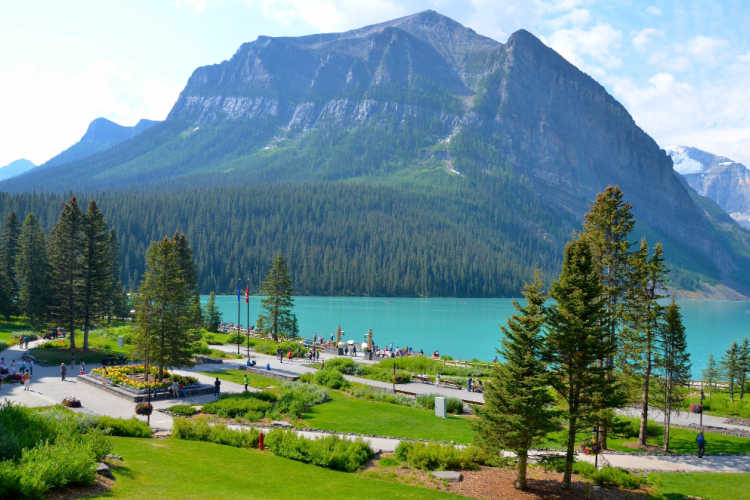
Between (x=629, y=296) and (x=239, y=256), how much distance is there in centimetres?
17849

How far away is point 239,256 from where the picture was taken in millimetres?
193125

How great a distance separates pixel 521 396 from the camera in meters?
18.2

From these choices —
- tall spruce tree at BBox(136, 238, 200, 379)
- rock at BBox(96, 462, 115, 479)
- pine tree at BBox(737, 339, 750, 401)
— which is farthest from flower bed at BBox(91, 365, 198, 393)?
pine tree at BBox(737, 339, 750, 401)

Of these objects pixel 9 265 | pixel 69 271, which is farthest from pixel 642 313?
pixel 9 265

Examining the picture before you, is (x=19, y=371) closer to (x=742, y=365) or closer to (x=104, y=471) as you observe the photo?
(x=104, y=471)

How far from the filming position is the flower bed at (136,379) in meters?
33.4

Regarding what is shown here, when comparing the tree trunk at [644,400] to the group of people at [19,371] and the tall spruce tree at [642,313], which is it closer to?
the tall spruce tree at [642,313]

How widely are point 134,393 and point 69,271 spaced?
23.7 metres

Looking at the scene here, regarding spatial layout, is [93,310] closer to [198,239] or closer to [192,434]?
[192,434]

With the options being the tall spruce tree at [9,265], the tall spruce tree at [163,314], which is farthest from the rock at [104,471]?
the tall spruce tree at [9,265]

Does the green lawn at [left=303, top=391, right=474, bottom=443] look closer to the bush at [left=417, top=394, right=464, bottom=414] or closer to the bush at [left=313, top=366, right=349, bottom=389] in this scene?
the bush at [left=417, top=394, right=464, bottom=414]

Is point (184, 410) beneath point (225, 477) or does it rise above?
beneath

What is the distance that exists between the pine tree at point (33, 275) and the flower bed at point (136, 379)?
22.2 meters

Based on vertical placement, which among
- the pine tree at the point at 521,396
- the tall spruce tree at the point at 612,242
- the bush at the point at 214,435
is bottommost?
the bush at the point at 214,435
